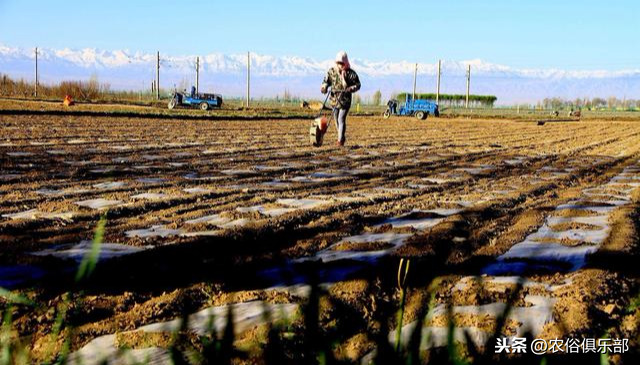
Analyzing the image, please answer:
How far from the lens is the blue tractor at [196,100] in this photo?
159 ft

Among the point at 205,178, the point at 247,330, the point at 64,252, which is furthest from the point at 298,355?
the point at 205,178

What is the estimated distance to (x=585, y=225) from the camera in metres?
5.92

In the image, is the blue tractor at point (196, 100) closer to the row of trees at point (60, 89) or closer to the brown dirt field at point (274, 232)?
the row of trees at point (60, 89)

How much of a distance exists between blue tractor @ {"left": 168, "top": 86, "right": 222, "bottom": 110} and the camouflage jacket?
36.2 metres

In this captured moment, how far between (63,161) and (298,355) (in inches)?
327

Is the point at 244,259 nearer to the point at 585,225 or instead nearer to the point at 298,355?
the point at 298,355

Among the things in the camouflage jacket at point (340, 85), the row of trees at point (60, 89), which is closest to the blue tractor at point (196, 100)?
the row of trees at point (60, 89)

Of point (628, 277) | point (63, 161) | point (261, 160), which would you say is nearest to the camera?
point (628, 277)

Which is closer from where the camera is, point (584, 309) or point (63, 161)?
point (584, 309)

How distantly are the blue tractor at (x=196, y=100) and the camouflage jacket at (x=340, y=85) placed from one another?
119ft

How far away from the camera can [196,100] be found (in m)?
49.4

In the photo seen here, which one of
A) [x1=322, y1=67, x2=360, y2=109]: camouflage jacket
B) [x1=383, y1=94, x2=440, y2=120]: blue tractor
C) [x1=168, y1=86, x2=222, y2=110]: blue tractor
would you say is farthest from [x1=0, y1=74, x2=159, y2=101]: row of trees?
[x1=322, y1=67, x2=360, y2=109]: camouflage jacket

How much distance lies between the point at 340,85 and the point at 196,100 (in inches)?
1477

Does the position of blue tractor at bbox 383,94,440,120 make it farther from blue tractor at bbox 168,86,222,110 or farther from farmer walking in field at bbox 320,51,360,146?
farmer walking in field at bbox 320,51,360,146
